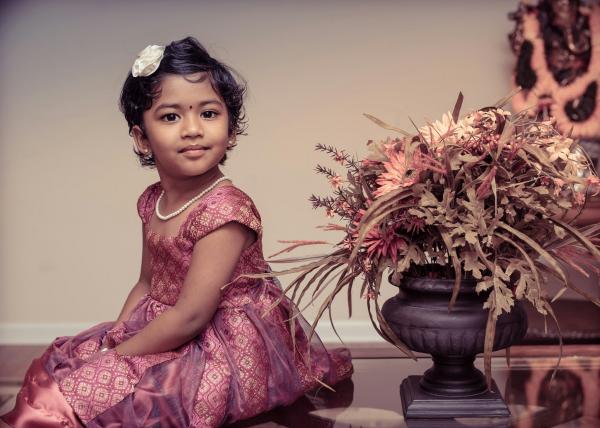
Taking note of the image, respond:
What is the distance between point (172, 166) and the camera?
154cm

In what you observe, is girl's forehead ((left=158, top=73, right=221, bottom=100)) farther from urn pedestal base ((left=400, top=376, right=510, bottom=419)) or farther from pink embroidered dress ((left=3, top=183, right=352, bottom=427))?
urn pedestal base ((left=400, top=376, right=510, bottom=419))

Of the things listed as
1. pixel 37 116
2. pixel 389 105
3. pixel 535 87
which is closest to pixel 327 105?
pixel 389 105

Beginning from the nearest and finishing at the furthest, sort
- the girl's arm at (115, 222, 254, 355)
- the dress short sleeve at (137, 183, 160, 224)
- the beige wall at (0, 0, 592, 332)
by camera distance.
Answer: the girl's arm at (115, 222, 254, 355) < the dress short sleeve at (137, 183, 160, 224) < the beige wall at (0, 0, 592, 332)

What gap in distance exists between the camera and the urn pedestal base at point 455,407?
4.38 feet

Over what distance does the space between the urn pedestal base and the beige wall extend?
225 cm

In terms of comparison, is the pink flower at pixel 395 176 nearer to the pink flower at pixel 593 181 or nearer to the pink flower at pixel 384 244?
the pink flower at pixel 384 244

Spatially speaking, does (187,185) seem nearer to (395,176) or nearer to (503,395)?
(395,176)

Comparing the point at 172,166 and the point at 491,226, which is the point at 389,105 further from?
the point at 491,226

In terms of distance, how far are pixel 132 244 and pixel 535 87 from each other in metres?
1.82

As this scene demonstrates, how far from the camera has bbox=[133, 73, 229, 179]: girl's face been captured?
1.50 metres

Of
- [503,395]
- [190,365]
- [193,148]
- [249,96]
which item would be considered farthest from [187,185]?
[249,96]

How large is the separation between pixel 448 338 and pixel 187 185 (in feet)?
1.92

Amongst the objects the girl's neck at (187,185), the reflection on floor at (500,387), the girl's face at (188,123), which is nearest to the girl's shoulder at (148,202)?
the girl's neck at (187,185)

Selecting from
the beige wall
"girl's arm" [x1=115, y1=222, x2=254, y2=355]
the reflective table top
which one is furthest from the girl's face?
the beige wall
